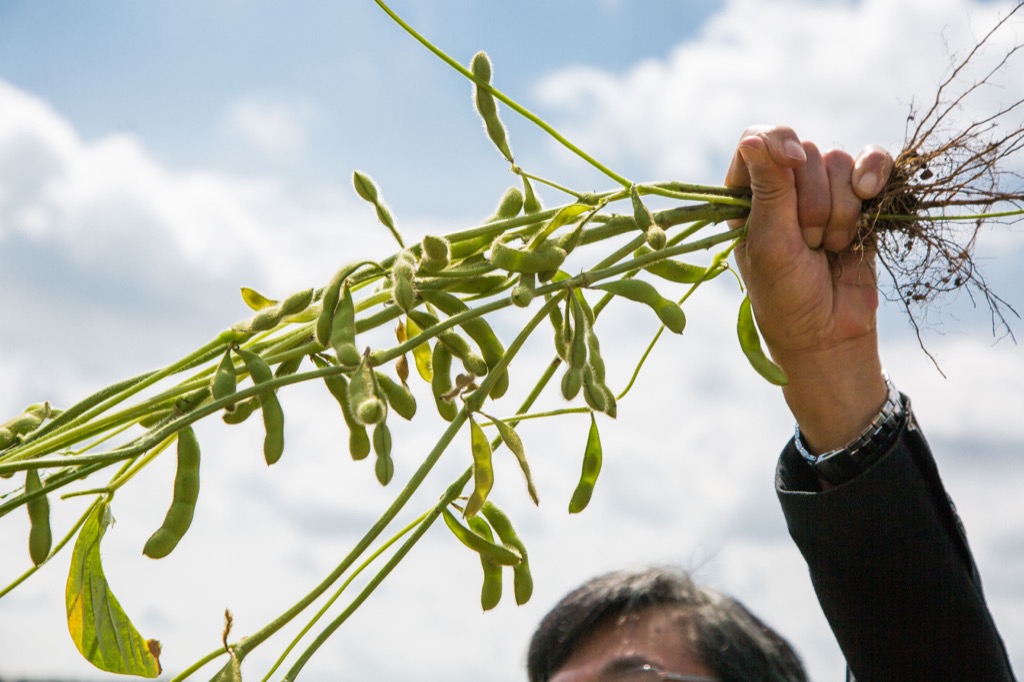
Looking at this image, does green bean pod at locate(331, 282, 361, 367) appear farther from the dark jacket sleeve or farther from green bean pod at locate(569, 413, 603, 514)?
the dark jacket sleeve

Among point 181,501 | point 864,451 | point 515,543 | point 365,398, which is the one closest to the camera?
point 365,398

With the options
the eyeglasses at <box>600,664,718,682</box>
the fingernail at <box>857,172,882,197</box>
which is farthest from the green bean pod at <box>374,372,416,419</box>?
the eyeglasses at <box>600,664,718,682</box>

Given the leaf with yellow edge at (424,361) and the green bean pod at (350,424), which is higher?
the leaf with yellow edge at (424,361)

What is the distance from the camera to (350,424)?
2.73ft

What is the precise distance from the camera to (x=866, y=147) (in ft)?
4.09

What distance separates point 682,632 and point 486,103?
1359mm

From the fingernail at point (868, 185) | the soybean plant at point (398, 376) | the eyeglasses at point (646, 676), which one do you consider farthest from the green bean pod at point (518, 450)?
the eyeglasses at point (646, 676)

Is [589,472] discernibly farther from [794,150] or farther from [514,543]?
[794,150]

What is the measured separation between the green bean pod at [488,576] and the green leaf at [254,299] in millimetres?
278

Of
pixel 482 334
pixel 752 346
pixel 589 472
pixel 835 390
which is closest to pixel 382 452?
pixel 482 334

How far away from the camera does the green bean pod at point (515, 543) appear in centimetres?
92

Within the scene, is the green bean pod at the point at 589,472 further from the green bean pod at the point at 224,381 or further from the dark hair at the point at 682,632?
the dark hair at the point at 682,632

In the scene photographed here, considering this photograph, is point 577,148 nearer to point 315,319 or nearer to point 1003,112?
point 315,319

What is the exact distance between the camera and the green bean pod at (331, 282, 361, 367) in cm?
75
